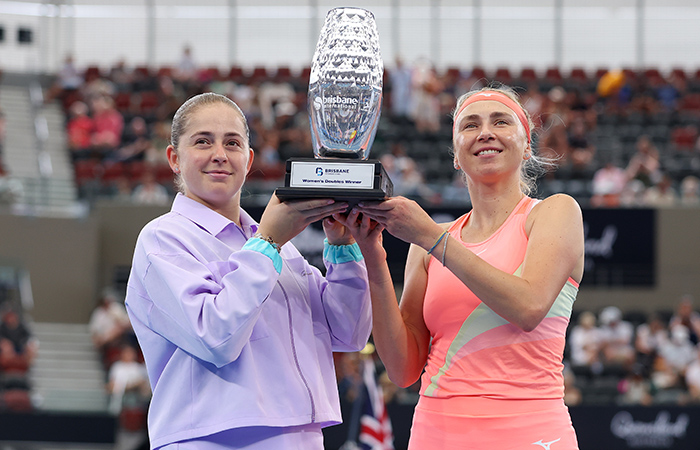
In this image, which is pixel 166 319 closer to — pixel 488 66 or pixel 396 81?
pixel 396 81

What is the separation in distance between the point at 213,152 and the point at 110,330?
30.3 ft

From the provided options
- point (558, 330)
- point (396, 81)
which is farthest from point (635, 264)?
→ point (558, 330)

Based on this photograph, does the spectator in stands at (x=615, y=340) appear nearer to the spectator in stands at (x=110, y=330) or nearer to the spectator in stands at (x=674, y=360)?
the spectator in stands at (x=674, y=360)

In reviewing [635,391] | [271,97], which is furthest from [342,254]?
[271,97]

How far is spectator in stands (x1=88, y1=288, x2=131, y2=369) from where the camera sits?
10.9 meters

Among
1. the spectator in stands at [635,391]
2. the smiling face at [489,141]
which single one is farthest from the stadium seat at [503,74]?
the smiling face at [489,141]

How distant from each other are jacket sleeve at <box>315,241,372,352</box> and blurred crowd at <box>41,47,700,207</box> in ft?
27.6

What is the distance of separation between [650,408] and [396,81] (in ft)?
27.3

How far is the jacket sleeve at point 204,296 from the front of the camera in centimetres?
216

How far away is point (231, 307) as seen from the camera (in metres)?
2.16

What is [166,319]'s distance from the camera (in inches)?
88.6

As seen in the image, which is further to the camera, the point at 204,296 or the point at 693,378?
the point at 693,378

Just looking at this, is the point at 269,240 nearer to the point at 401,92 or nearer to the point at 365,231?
the point at 365,231

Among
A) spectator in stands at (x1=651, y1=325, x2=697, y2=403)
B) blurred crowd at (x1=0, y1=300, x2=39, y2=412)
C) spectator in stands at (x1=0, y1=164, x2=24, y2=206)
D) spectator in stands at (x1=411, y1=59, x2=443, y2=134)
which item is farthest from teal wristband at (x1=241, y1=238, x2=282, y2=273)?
spectator in stands at (x1=411, y1=59, x2=443, y2=134)
